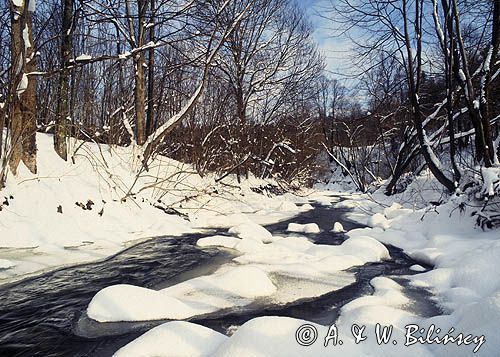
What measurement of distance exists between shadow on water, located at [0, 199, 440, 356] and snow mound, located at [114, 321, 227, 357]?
0.25 m

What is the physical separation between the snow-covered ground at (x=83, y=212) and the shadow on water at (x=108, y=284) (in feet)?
1.29

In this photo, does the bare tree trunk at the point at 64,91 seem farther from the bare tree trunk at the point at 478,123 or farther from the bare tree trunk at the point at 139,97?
the bare tree trunk at the point at 478,123

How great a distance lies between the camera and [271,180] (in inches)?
571

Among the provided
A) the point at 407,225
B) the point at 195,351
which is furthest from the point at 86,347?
the point at 407,225

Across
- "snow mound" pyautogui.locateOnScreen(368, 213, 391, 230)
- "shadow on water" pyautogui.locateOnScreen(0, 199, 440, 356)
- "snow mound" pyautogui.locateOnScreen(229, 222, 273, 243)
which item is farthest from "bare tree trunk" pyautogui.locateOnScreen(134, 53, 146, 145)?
"snow mound" pyautogui.locateOnScreen(368, 213, 391, 230)

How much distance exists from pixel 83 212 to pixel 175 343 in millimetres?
3778

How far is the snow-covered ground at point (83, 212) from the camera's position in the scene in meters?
3.87

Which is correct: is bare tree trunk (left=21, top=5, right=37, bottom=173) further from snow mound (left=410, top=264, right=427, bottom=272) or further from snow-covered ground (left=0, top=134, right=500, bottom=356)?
snow mound (left=410, top=264, right=427, bottom=272)

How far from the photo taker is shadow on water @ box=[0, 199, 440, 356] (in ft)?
6.64

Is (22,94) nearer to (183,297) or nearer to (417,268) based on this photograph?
(183,297)

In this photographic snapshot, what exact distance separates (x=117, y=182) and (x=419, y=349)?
5.46 m

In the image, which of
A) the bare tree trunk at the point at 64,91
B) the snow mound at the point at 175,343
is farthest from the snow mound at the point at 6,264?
the bare tree trunk at the point at 64,91

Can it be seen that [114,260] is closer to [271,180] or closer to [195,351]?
[195,351]

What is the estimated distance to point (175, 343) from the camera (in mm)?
1774
